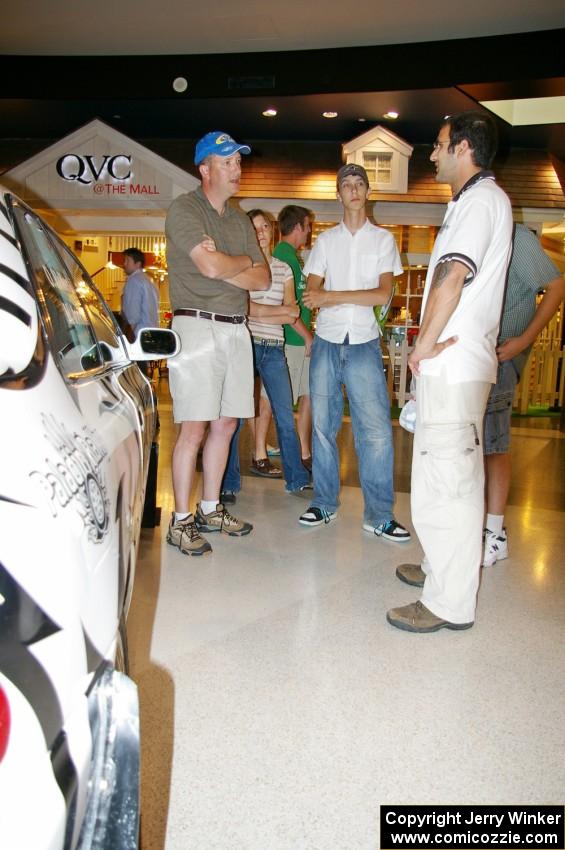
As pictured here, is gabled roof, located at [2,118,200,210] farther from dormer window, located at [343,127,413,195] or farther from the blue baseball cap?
the blue baseball cap

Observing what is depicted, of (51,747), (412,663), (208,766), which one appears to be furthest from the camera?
(412,663)

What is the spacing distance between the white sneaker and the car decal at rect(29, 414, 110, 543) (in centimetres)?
266

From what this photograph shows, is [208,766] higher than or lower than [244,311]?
lower

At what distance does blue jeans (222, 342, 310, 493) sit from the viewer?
447 centimetres

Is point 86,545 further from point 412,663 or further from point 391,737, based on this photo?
point 412,663

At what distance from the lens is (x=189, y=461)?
3.31 metres

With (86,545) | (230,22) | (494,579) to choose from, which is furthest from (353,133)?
(86,545)

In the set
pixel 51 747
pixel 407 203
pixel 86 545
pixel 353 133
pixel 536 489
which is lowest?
pixel 536 489

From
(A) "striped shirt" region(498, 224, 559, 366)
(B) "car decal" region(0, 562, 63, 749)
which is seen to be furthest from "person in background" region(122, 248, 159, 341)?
(B) "car decal" region(0, 562, 63, 749)

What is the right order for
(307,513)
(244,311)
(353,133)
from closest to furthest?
1. (244,311)
2. (307,513)
3. (353,133)

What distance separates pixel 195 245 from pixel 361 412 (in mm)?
1201

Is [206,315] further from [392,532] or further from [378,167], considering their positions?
[378,167]

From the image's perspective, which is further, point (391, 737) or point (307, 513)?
point (307, 513)

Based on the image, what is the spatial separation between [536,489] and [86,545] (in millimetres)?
4774
